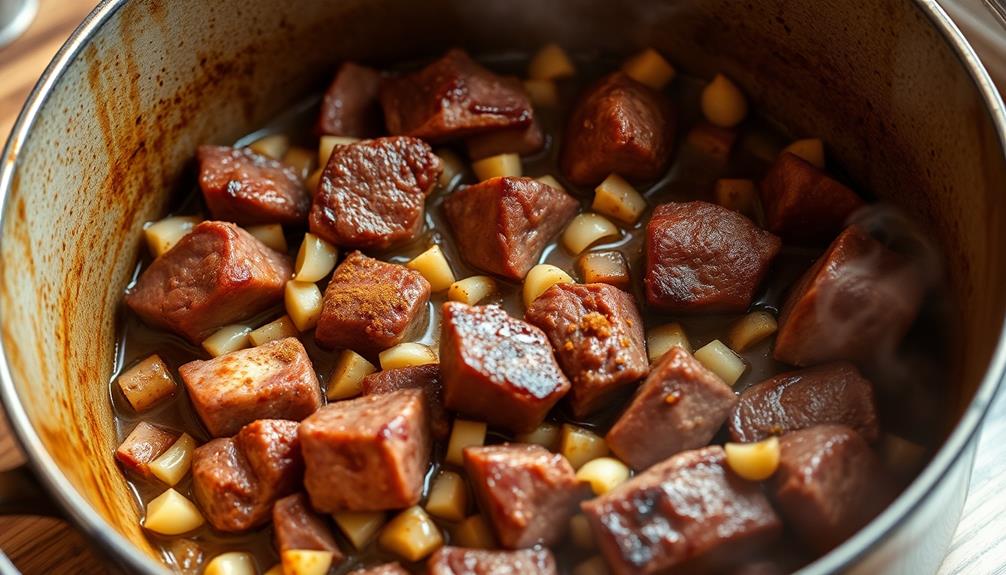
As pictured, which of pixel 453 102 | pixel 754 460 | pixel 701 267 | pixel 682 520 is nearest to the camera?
pixel 682 520

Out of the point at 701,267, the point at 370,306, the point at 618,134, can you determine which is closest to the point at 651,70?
the point at 618,134

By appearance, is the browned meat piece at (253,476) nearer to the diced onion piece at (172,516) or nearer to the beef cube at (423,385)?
the diced onion piece at (172,516)

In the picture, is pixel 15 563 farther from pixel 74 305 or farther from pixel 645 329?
pixel 645 329

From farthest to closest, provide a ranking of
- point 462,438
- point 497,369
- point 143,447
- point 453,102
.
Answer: point 453,102, point 143,447, point 462,438, point 497,369

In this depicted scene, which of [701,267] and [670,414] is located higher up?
[701,267]

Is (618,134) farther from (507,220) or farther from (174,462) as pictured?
(174,462)

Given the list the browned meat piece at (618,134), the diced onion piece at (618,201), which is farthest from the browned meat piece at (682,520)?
the browned meat piece at (618,134)
